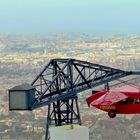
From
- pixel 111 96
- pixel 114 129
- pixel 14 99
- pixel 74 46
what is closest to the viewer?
pixel 111 96

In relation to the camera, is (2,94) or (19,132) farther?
(2,94)

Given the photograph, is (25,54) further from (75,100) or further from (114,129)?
(75,100)

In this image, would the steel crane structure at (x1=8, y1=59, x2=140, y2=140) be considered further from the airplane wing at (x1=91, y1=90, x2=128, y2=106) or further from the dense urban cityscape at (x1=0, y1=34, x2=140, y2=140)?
the dense urban cityscape at (x1=0, y1=34, x2=140, y2=140)

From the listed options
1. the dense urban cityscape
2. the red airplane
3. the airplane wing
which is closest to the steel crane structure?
the red airplane

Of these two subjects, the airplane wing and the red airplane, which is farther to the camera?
the red airplane

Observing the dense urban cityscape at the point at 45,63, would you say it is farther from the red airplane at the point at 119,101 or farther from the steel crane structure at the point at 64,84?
the red airplane at the point at 119,101

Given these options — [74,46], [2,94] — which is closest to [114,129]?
[2,94]
